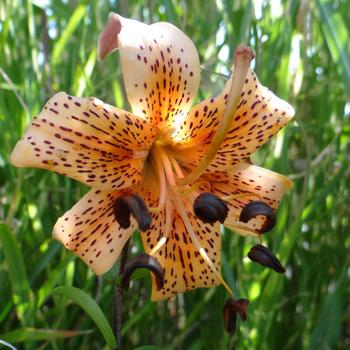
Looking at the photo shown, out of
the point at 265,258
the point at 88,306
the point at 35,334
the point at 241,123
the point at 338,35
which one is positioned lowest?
the point at 35,334

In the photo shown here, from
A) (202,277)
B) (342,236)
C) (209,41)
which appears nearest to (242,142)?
(202,277)

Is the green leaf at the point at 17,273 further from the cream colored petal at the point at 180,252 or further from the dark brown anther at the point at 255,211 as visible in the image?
the dark brown anther at the point at 255,211

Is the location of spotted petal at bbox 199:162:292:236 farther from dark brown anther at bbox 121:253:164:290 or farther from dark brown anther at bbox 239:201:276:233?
dark brown anther at bbox 121:253:164:290

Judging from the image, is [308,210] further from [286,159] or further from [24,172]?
[24,172]

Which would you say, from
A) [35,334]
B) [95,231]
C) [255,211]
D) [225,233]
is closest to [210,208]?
[255,211]

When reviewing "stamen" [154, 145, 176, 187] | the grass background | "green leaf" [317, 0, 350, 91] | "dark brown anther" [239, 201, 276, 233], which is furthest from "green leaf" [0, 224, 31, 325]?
"green leaf" [317, 0, 350, 91]

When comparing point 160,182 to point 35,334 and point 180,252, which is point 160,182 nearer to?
point 180,252

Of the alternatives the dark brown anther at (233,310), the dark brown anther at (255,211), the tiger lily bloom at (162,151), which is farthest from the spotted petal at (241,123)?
the dark brown anther at (233,310)
